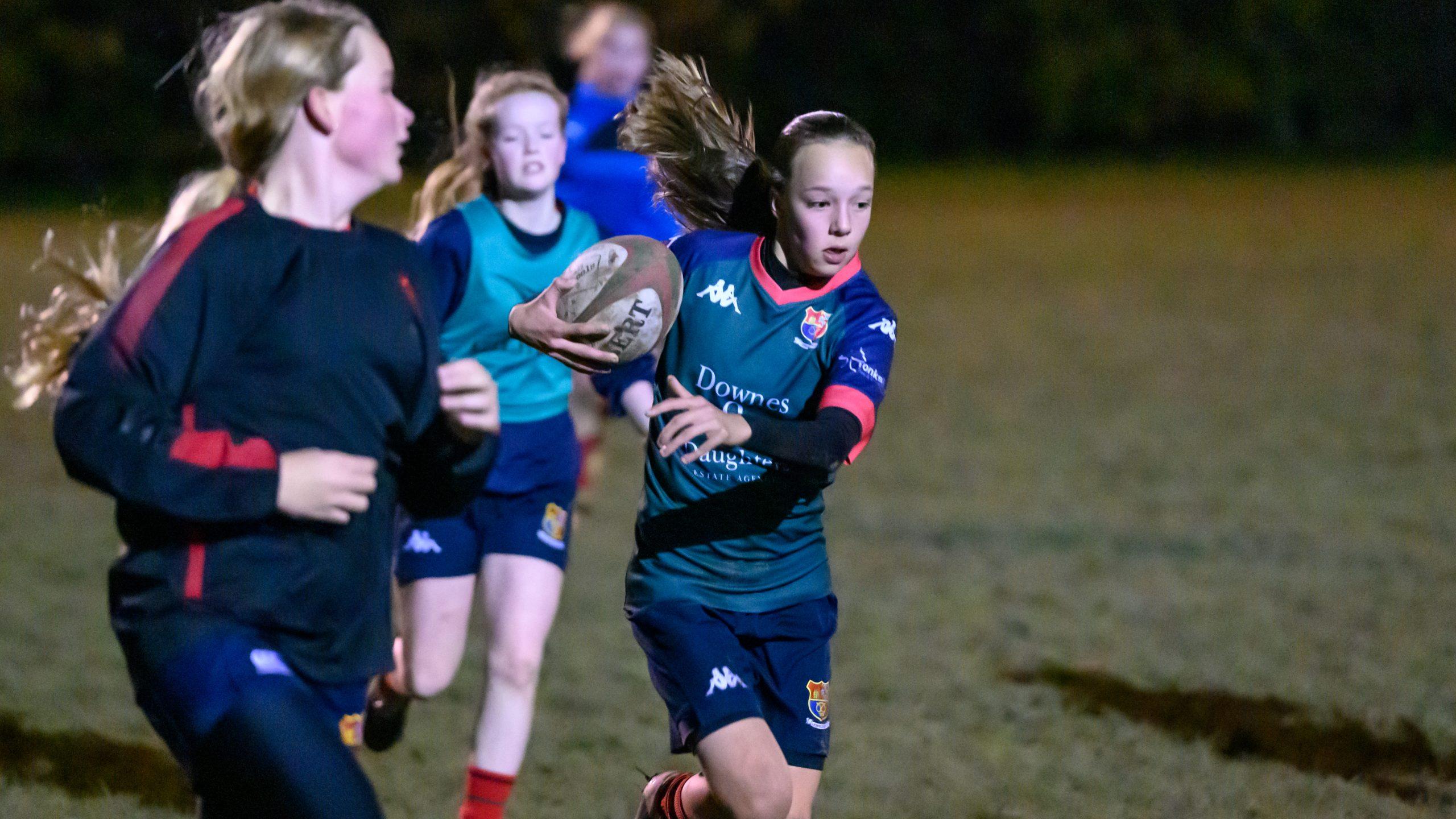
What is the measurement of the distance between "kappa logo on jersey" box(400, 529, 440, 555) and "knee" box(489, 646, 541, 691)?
307 mm

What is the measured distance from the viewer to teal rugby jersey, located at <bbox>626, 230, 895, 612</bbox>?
345cm

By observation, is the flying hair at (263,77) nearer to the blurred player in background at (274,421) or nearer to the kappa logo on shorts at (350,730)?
the blurred player in background at (274,421)

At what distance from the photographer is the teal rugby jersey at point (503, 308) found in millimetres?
4242

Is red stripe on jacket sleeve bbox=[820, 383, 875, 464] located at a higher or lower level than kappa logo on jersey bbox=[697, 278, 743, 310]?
lower

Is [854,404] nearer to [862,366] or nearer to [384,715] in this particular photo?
[862,366]

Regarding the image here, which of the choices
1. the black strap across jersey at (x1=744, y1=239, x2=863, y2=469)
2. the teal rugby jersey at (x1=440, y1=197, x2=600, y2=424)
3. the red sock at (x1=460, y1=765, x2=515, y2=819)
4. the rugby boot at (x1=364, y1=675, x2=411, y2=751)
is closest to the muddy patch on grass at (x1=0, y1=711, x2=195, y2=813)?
the rugby boot at (x1=364, y1=675, x2=411, y2=751)

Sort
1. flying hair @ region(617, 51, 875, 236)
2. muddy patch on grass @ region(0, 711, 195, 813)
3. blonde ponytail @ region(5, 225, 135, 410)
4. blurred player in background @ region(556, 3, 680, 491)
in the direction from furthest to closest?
blurred player in background @ region(556, 3, 680, 491) < muddy patch on grass @ region(0, 711, 195, 813) < flying hair @ region(617, 51, 875, 236) < blonde ponytail @ region(5, 225, 135, 410)

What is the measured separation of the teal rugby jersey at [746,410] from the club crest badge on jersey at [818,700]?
0.61ft

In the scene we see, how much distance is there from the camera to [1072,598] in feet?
22.7

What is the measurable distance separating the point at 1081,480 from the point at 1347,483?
4.67 ft

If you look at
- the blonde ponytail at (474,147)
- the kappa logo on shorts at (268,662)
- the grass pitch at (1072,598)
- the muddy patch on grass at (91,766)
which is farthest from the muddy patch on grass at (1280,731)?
the kappa logo on shorts at (268,662)

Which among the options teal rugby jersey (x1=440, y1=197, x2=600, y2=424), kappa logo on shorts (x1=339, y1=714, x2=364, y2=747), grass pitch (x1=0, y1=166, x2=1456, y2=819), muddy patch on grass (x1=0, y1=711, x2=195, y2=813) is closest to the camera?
kappa logo on shorts (x1=339, y1=714, x2=364, y2=747)

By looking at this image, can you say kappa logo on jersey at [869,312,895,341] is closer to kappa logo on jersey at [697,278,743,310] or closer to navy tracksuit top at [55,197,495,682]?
kappa logo on jersey at [697,278,743,310]

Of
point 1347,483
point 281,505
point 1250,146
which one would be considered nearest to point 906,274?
point 1347,483
